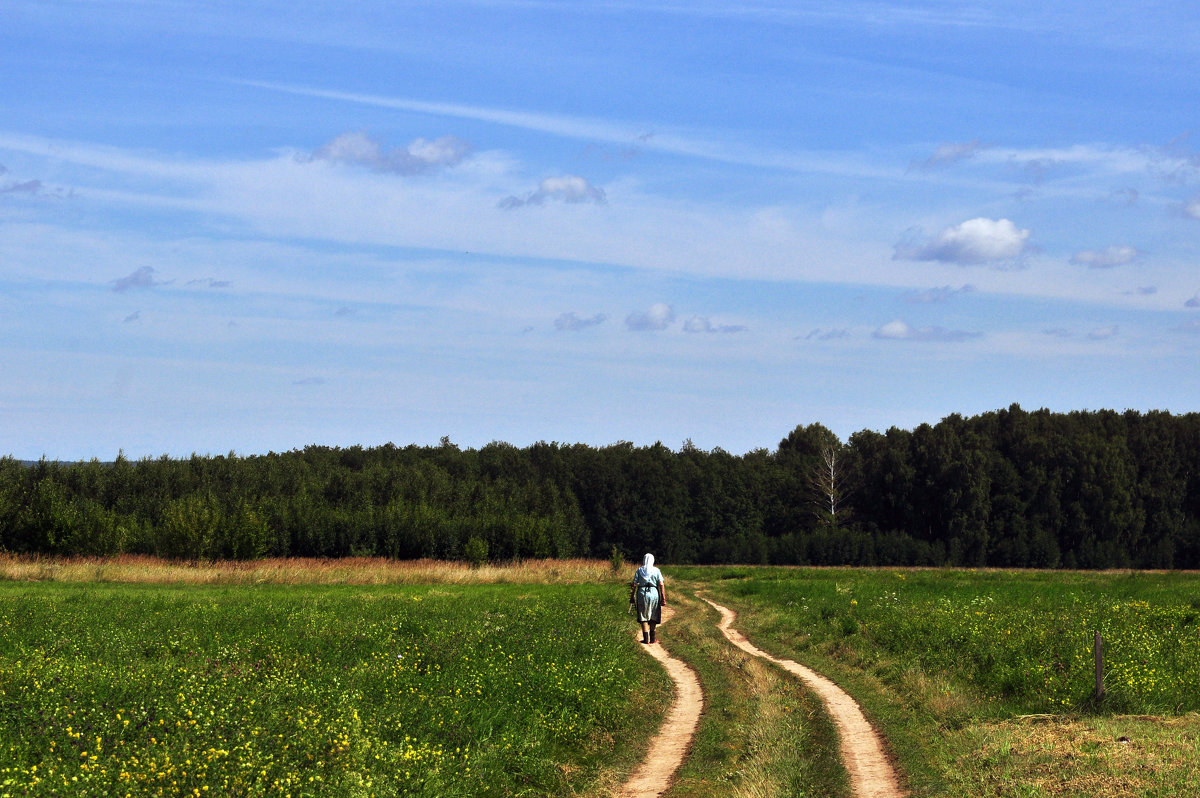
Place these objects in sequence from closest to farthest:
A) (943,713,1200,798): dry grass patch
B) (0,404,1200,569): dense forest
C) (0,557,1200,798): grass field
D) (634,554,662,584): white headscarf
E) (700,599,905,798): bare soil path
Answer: (0,557,1200,798): grass field, (943,713,1200,798): dry grass patch, (700,599,905,798): bare soil path, (634,554,662,584): white headscarf, (0,404,1200,569): dense forest

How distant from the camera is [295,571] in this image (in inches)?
1789

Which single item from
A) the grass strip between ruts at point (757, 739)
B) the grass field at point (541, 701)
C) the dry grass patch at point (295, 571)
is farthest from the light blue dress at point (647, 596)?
the dry grass patch at point (295, 571)

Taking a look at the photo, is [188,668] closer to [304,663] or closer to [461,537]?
[304,663]

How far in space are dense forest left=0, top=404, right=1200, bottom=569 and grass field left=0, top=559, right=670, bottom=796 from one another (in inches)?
1536

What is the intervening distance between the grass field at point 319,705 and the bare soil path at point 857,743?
9.15 feet

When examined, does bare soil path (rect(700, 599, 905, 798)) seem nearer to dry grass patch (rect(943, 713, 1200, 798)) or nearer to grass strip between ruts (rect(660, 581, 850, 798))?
grass strip between ruts (rect(660, 581, 850, 798))

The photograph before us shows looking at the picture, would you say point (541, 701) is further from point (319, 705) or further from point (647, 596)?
point (647, 596)

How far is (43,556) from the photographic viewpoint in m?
52.6

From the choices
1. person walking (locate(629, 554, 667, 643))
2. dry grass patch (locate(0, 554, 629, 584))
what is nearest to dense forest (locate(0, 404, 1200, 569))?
dry grass patch (locate(0, 554, 629, 584))

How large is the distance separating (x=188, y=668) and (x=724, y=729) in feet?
24.5

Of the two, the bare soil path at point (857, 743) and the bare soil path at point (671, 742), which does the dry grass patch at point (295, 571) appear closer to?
the bare soil path at point (671, 742)

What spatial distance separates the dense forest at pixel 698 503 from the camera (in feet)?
206

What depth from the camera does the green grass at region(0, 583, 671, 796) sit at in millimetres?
9141

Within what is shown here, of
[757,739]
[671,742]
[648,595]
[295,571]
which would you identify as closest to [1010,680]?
[757,739]
